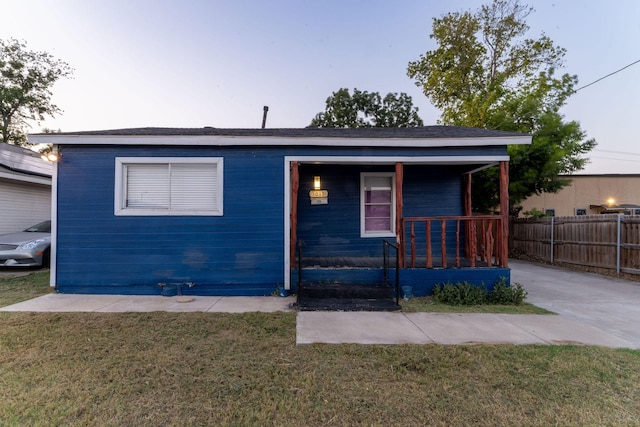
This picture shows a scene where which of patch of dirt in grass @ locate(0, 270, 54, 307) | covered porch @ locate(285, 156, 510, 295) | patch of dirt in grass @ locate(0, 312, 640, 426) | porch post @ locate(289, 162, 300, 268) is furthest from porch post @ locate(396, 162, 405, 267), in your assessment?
patch of dirt in grass @ locate(0, 270, 54, 307)

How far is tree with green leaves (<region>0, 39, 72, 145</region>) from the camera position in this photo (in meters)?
19.2

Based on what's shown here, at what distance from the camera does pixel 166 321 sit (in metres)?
3.71

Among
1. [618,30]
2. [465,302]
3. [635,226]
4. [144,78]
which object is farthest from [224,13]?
[618,30]

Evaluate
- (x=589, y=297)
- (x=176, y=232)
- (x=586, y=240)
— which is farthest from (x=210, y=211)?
(x=586, y=240)

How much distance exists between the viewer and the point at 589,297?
207 inches

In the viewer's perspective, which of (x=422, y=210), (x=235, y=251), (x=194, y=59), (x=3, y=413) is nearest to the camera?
(x=3, y=413)

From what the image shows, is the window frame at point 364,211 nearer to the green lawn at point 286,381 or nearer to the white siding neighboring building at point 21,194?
the green lawn at point 286,381

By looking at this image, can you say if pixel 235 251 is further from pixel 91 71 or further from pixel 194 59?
pixel 91 71

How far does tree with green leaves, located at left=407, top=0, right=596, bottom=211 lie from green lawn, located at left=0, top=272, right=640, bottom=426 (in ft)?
28.9

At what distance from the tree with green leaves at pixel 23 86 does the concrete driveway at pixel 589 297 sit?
2908 centimetres

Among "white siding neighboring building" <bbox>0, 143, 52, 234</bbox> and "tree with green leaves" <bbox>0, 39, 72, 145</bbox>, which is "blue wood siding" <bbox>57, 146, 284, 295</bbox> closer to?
"white siding neighboring building" <bbox>0, 143, 52, 234</bbox>

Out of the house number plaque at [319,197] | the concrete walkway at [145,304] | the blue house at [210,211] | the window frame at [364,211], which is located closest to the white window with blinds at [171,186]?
the blue house at [210,211]

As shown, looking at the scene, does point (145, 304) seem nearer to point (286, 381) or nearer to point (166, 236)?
point (166, 236)

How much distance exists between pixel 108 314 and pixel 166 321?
96 centimetres
